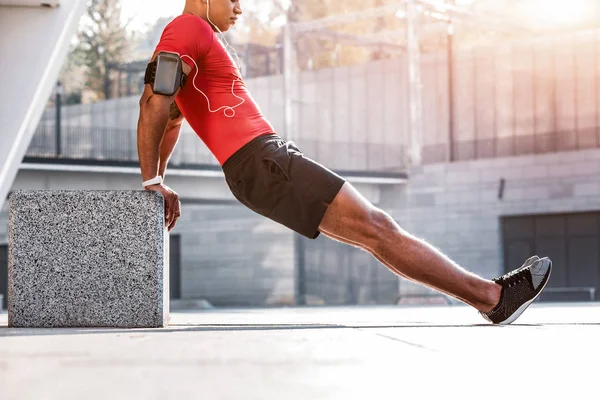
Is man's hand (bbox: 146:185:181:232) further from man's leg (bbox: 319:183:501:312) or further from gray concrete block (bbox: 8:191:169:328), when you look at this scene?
man's leg (bbox: 319:183:501:312)

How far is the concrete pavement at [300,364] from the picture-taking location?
3.09 m

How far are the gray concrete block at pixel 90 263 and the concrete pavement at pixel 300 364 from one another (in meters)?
0.88

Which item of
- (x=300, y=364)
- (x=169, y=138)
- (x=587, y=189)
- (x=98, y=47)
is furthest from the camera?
(x=98, y=47)

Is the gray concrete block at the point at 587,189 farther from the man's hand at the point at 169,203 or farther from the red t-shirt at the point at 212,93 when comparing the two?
the red t-shirt at the point at 212,93

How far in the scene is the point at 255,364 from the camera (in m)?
3.72

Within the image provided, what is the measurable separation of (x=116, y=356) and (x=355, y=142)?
47.1 meters

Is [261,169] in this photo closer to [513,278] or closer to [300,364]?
[513,278]

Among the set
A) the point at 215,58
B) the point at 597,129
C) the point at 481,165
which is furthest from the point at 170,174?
the point at 215,58

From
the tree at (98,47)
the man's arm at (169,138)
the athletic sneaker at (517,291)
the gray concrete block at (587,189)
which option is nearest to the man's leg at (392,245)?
the athletic sneaker at (517,291)

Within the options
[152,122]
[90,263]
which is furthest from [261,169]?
[90,263]

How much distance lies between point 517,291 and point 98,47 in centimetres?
6697

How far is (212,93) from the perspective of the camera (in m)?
6.07

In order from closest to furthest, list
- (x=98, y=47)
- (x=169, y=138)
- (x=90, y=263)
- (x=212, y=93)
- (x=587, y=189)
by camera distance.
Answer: (x=212, y=93) < (x=90, y=263) < (x=169, y=138) < (x=587, y=189) < (x=98, y=47)

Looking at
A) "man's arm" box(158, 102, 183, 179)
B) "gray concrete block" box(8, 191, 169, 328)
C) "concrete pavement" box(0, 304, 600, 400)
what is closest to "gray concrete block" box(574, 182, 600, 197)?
"man's arm" box(158, 102, 183, 179)
